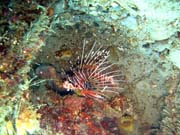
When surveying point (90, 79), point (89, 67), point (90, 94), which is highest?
point (89, 67)

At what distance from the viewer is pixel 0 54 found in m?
2.37

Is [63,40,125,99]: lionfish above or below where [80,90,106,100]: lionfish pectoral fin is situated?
above

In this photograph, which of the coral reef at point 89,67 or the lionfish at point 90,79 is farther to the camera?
the lionfish at point 90,79

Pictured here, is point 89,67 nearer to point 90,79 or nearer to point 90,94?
point 90,79

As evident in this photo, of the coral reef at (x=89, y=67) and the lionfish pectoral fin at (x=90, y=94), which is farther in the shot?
the lionfish pectoral fin at (x=90, y=94)

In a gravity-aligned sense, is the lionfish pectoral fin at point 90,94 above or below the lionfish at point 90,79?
below

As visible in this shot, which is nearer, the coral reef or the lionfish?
the coral reef

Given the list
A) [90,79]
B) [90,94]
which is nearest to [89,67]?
[90,79]

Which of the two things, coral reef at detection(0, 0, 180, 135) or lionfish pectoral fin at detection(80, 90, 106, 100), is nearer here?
coral reef at detection(0, 0, 180, 135)

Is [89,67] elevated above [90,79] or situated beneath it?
elevated above

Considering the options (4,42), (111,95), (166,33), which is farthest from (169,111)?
(4,42)

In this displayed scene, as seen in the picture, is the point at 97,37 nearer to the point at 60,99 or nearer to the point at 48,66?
the point at 48,66

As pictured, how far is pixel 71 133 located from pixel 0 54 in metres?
1.34

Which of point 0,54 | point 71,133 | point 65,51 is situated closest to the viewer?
point 0,54
